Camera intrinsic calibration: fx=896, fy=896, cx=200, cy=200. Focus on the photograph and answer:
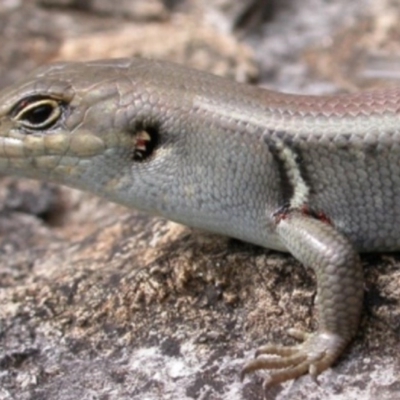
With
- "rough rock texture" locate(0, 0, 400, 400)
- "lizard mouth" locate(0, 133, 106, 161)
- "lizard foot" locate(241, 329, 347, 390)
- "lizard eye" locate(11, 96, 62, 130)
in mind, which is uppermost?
"lizard eye" locate(11, 96, 62, 130)

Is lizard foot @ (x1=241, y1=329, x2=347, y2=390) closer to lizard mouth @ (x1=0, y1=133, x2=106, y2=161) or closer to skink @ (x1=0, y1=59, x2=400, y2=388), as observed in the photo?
skink @ (x1=0, y1=59, x2=400, y2=388)

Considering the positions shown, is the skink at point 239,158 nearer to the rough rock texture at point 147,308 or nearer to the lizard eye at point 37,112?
the lizard eye at point 37,112

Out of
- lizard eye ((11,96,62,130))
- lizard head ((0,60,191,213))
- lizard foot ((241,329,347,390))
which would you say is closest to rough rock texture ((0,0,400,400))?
lizard foot ((241,329,347,390))

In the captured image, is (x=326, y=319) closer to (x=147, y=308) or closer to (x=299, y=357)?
(x=299, y=357)

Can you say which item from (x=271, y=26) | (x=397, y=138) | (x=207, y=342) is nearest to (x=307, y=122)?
(x=397, y=138)

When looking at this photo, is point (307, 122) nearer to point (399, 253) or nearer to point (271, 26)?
point (399, 253)

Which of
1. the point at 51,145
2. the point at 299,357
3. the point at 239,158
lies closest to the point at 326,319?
the point at 299,357

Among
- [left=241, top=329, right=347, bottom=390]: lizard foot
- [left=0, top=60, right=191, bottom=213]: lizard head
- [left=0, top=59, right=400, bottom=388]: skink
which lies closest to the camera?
[left=241, top=329, right=347, bottom=390]: lizard foot
